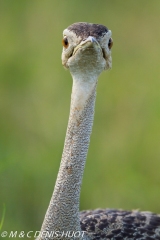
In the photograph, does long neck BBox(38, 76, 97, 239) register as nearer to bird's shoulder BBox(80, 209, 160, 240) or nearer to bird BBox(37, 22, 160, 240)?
bird BBox(37, 22, 160, 240)

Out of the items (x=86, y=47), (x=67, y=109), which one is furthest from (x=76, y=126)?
(x=67, y=109)

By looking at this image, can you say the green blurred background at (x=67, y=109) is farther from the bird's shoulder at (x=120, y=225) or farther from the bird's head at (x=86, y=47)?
the bird's head at (x=86, y=47)

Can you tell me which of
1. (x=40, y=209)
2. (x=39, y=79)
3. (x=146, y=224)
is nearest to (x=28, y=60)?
(x=39, y=79)

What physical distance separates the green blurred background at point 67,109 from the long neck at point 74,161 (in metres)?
1.82

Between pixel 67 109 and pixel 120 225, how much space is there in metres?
3.33

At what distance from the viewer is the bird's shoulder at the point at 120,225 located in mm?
5449

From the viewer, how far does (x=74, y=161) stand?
4.96 meters

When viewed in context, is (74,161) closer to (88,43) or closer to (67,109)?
(88,43)

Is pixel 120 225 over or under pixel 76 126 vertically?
under

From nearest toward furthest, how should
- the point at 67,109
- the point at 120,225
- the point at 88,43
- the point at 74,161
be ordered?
the point at 88,43
the point at 74,161
the point at 120,225
the point at 67,109

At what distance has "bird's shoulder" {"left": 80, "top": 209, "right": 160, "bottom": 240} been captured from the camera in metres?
5.45

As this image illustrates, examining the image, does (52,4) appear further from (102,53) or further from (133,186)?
(102,53)

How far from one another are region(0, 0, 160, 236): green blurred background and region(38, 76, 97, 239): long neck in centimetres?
182

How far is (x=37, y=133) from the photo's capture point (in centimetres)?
847
